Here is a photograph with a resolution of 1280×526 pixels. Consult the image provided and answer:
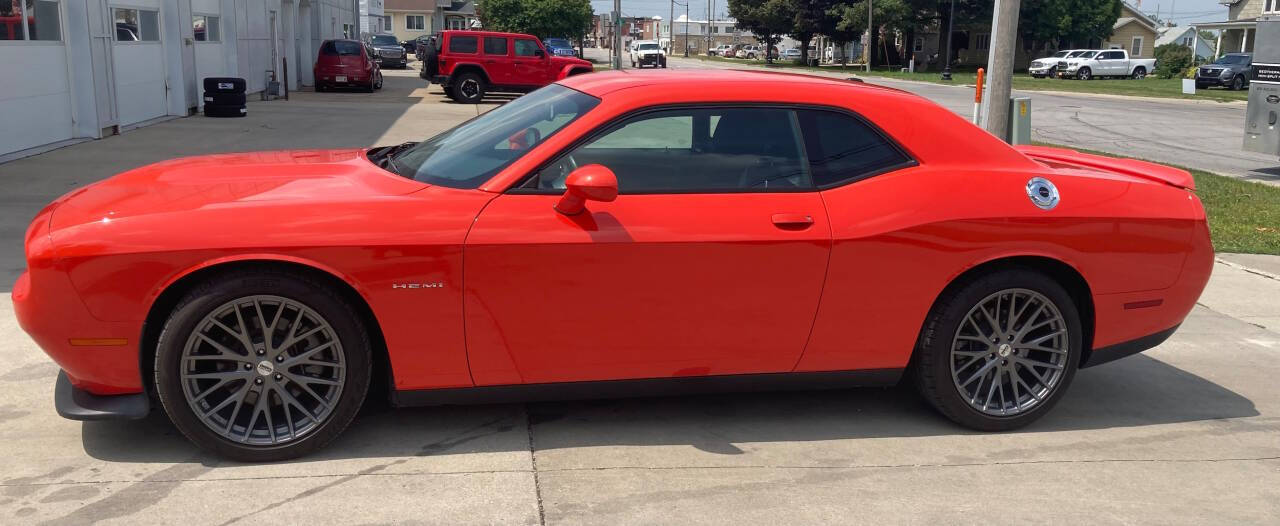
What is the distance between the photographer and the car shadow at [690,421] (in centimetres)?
426

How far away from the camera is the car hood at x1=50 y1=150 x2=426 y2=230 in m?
3.93

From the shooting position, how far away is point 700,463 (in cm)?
424

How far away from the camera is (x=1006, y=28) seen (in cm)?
1049

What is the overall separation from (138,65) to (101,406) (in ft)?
51.6

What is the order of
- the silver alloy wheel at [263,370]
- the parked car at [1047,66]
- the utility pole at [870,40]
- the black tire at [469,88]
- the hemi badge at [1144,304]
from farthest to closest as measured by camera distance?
the utility pole at [870,40] < the parked car at [1047,66] < the black tire at [469,88] < the hemi badge at [1144,304] < the silver alloy wheel at [263,370]

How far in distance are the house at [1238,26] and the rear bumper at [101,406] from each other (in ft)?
206

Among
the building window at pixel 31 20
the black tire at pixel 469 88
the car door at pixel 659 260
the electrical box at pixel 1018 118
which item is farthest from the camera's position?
the black tire at pixel 469 88

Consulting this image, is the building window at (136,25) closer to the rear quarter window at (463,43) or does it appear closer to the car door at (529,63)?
the rear quarter window at (463,43)

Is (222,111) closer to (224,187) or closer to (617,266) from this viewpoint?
(224,187)

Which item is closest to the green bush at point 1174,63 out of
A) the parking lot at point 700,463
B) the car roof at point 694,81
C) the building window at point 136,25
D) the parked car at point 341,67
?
the parked car at point 341,67

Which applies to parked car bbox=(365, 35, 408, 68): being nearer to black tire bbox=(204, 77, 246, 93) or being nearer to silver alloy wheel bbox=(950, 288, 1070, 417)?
black tire bbox=(204, 77, 246, 93)

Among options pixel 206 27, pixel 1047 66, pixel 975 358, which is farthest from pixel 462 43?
pixel 1047 66

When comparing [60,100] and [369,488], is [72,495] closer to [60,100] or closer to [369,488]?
[369,488]

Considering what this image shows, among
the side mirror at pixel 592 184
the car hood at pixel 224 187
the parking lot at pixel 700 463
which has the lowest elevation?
the parking lot at pixel 700 463
